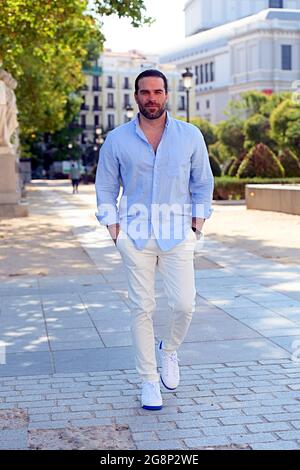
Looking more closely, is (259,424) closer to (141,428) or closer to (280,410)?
(280,410)

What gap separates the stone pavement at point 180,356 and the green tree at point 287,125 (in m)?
27.3

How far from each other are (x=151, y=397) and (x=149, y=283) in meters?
0.66

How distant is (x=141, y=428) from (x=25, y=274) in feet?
22.3

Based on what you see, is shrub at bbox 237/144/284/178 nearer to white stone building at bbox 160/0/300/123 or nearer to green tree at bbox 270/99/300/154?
green tree at bbox 270/99/300/154

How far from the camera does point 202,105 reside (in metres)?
103

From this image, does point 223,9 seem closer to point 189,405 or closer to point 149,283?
point 149,283

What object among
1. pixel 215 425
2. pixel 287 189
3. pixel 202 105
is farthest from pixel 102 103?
pixel 215 425

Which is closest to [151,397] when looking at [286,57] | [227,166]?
[227,166]

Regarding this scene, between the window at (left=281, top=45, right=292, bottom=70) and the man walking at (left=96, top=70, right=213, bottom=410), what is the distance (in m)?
83.6

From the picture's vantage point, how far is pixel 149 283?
497 cm

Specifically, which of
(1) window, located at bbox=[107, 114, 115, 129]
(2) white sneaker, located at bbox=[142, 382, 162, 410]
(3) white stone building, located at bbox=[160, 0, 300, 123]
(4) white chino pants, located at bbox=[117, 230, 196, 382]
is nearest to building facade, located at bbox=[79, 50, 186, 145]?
(1) window, located at bbox=[107, 114, 115, 129]

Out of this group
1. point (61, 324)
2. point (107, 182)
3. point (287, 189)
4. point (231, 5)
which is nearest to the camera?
point (107, 182)

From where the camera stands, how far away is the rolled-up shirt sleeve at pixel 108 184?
16.2 ft

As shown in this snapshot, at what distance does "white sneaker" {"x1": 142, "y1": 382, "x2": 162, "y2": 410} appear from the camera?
488cm
